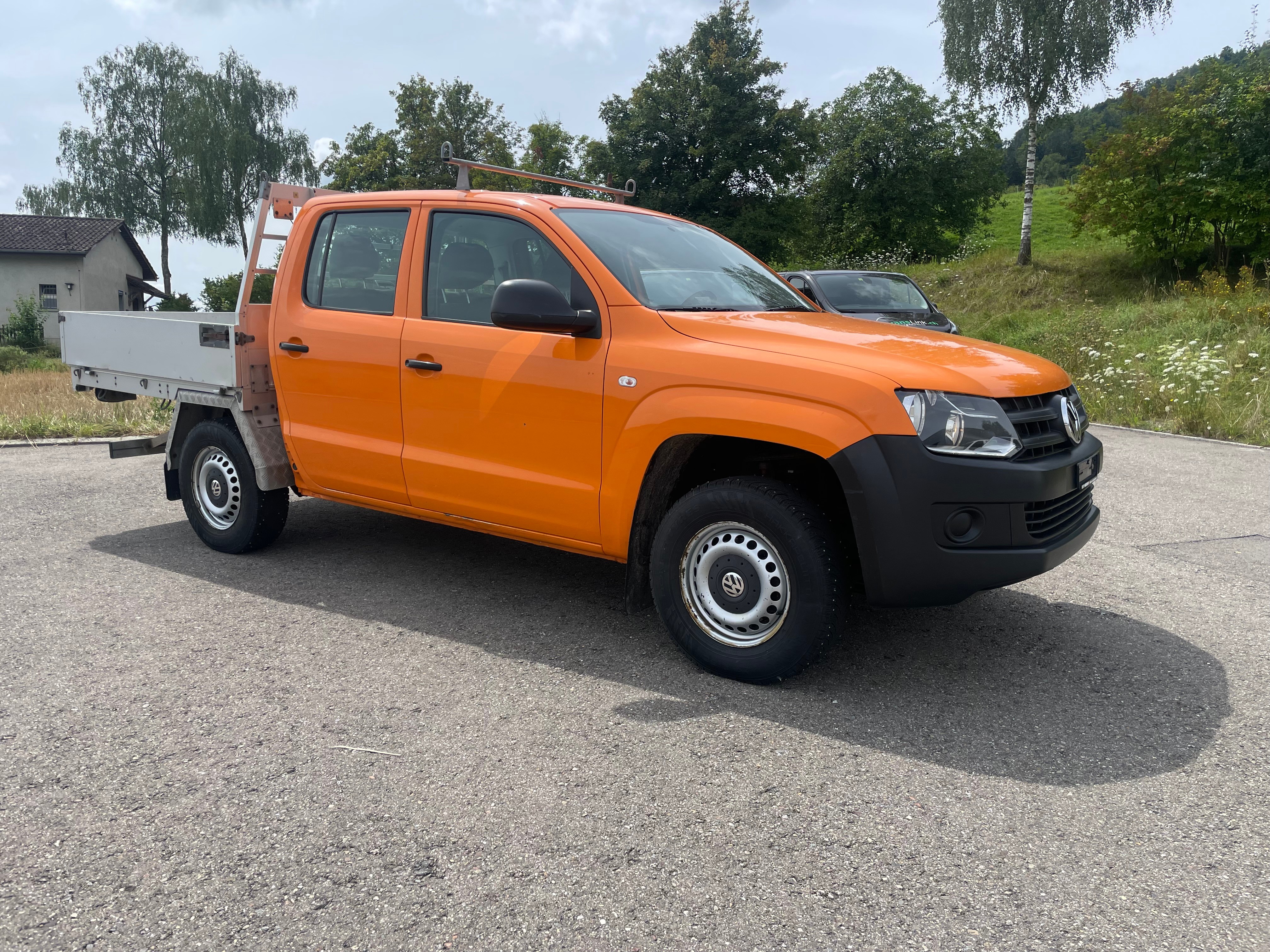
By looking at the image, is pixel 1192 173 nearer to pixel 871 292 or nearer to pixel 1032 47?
pixel 1032 47

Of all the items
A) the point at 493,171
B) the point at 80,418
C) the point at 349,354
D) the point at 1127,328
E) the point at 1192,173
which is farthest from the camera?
the point at 1192,173

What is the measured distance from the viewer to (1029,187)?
2912 centimetres

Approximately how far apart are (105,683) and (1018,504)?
358 centimetres

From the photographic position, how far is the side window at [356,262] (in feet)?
16.7

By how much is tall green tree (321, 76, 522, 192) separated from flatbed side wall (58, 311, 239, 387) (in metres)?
46.4

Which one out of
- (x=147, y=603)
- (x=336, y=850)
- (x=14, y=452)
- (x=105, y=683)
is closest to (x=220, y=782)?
(x=336, y=850)

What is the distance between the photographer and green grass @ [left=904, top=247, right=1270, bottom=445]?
12000 millimetres

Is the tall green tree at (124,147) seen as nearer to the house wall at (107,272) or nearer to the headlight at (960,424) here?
the house wall at (107,272)

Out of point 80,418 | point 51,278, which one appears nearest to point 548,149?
point 51,278

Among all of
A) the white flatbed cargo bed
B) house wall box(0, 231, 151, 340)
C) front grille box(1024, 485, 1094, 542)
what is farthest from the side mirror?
house wall box(0, 231, 151, 340)

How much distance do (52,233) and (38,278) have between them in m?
2.51

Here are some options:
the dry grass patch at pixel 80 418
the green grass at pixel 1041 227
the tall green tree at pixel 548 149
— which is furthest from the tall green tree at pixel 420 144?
the dry grass patch at pixel 80 418

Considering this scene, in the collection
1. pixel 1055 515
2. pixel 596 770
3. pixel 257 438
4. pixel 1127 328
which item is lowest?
pixel 596 770

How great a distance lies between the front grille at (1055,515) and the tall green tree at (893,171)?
4370cm
